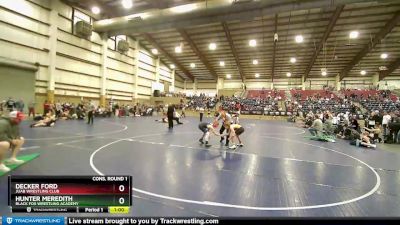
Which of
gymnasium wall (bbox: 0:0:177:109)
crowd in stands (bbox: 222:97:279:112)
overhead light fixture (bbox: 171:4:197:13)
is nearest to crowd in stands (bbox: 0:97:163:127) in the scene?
gymnasium wall (bbox: 0:0:177:109)

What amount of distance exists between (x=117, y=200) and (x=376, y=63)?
4584 centimetres

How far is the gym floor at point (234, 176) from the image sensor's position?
3891mm

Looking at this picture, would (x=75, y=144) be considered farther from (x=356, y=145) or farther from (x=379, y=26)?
(x=379, y=26)

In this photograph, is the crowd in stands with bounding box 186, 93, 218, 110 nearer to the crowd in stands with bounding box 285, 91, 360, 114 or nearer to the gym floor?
the crowd in stands with bounding box 285, 91, 360, 114

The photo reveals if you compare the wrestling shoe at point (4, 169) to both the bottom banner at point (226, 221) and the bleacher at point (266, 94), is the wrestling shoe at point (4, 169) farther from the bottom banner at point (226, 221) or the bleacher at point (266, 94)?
the bleacher at point (266, 94)

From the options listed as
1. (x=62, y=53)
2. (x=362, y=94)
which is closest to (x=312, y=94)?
(x=362, y=94)

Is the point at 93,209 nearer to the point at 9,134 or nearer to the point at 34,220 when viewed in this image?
the point at 34,220

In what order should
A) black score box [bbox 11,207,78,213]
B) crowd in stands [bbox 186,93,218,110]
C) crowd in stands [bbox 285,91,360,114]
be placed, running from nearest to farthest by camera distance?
black score box [bbox 11,207,78,213] → crowd in stands [bbox 285,91,360,114] → crowd in stands [bbox 186,93,218,110]

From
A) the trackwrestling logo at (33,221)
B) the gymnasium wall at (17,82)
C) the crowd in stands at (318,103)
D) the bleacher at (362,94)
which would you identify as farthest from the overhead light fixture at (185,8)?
the bleacher at (362,94)

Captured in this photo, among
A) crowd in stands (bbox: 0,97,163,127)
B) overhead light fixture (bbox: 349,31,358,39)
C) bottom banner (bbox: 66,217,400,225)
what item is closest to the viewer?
bottom banner (bbox: 66,217,400,225)

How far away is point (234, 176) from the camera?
5.57 meters

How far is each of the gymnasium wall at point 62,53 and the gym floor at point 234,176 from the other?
A: 1699cm
